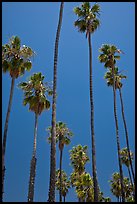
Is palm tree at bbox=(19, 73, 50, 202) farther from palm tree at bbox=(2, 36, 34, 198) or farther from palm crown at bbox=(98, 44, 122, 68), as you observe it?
palm crown at bbox=(98, 44, 122, 68)

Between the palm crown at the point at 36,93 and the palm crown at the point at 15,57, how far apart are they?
3666 millimetres

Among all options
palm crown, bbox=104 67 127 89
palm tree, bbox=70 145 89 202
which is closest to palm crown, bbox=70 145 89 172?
palm tree, bbox=70 145 89 202

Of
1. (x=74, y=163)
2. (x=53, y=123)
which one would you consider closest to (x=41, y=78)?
(x=53, y=123)

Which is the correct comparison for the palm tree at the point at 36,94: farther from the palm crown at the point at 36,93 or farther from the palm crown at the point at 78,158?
the palm crown at the point at 78,158

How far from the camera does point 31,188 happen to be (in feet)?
97.8

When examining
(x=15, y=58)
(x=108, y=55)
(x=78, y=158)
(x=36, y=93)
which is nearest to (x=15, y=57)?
(x=15, y=58)

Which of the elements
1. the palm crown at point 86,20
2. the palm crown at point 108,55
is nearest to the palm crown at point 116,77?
the palm crown at point 108,55

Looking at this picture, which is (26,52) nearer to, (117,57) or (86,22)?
(86,22)

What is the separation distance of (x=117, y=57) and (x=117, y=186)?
99.7ft

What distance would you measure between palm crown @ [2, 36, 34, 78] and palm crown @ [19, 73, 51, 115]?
367cm

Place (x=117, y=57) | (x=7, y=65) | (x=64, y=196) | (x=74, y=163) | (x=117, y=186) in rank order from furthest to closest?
(x=64, y=196) → (x=117, y=186) → (x=74, y=163) → (x=117, y=57) → (x=7, y=65)

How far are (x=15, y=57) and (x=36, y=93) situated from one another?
5.77 meters

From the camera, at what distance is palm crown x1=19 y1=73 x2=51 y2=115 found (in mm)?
34062

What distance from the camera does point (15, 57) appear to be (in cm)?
3017
